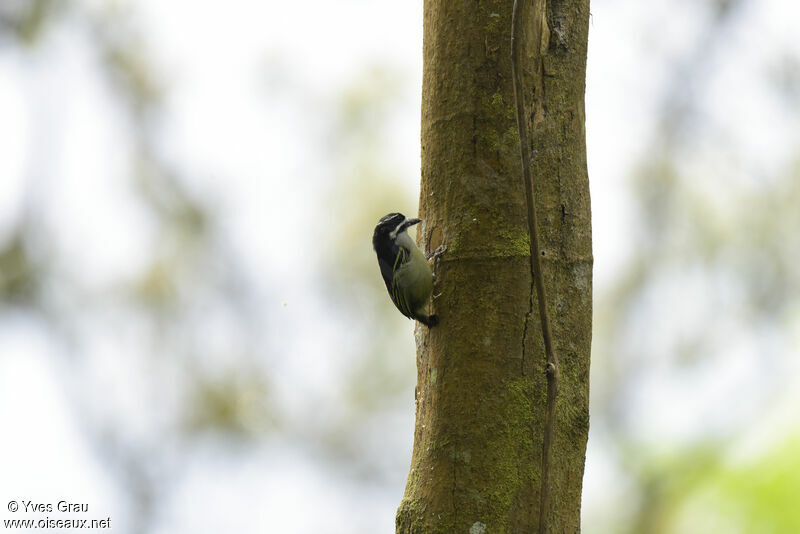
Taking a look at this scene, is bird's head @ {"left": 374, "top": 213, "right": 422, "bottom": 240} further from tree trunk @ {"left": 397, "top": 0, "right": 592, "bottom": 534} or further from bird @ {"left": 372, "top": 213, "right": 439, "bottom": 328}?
tree trunk @ {"left": 397, "top": 0, "right": 592, "bottom": 534}

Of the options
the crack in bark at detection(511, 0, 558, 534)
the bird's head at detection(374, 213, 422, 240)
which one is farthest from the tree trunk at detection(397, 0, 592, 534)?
the bird's head at detection(374, 213, 422, 240)

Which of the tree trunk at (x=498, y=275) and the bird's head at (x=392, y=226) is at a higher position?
the bird's head at (x=392, y=226)

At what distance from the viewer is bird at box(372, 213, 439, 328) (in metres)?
1.93

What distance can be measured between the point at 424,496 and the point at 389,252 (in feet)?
3.88

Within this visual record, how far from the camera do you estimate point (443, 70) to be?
1.87m

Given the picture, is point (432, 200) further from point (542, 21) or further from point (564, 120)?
point (542, 21)

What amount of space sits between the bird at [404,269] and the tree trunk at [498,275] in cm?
7

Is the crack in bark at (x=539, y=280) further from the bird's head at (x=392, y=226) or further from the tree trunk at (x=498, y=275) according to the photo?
the bird's head at (x=392, y=226)

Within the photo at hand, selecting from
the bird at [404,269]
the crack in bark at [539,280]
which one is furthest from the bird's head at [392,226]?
the crack in bark at [539,280]

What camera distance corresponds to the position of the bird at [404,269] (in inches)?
75.8

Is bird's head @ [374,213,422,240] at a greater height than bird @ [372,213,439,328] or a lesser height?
greater

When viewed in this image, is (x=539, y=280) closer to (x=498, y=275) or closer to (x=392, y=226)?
(x=498, y=275)

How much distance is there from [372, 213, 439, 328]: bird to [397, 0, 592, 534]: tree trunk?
2.6 inches

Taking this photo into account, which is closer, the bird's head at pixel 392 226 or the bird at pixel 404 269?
the bird at pixel 404 269
